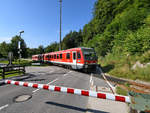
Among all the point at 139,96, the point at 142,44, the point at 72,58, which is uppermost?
the point at 142,44

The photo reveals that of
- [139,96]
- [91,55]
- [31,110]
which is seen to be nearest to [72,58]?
[91,55]

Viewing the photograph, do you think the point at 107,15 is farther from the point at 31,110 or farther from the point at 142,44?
the point at 31,110

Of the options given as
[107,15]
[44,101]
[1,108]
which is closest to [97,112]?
[44,101]

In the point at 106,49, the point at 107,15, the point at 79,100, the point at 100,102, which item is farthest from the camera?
the point at 107,15

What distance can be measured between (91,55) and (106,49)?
591 inches

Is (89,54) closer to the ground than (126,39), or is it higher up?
closer to the ground

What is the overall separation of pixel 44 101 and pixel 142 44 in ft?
46.8

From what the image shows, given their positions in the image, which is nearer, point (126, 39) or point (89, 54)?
point (89, 54)

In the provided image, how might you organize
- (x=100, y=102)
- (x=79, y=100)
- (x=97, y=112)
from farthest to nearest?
1. (x=79, y=100)
2. (x=100, y=102)
3. (x=97, y=112)

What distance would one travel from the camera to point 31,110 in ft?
10.4

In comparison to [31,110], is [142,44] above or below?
above

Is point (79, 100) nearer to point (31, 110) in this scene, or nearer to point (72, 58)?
point (31, 110)

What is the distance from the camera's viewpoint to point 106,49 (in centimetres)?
2377

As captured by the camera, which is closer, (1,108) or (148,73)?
(1,108)
